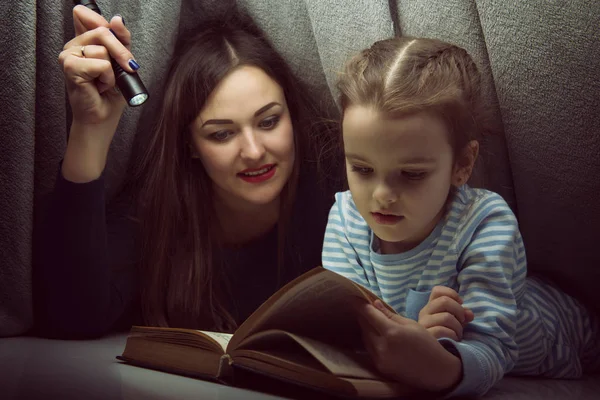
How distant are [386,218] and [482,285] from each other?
108 millimetres

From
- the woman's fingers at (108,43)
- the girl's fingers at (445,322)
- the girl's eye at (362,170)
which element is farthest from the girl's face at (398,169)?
the woman's fingers at (108,43)

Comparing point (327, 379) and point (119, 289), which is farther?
point (119, 289)

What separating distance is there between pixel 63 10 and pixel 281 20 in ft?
0.84

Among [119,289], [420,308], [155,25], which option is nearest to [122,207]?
[119,289]

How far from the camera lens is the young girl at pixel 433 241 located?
0.63m

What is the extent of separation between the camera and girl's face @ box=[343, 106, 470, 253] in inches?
27.1

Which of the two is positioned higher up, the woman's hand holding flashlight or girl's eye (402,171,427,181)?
the woman's hand holding flashlight

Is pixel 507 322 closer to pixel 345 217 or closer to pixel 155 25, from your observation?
pixel 345 217

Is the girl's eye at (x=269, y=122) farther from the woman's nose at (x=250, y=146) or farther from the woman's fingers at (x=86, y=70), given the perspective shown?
the woman's fingers at (x=86, y=70)

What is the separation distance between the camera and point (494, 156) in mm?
833

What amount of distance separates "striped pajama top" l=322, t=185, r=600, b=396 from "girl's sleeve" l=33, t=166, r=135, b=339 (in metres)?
0.25

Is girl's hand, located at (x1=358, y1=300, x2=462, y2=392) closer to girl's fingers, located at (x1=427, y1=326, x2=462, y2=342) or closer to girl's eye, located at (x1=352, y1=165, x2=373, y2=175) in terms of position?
girl's fingers, located at (x1=427, y1=326, x2=462, y2=342)

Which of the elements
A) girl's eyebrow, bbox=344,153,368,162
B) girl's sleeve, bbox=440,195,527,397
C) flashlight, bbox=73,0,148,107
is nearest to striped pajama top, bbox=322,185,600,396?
girl's sleeve, bbox=440,195,527,397

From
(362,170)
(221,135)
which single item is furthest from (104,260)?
(362,170)
